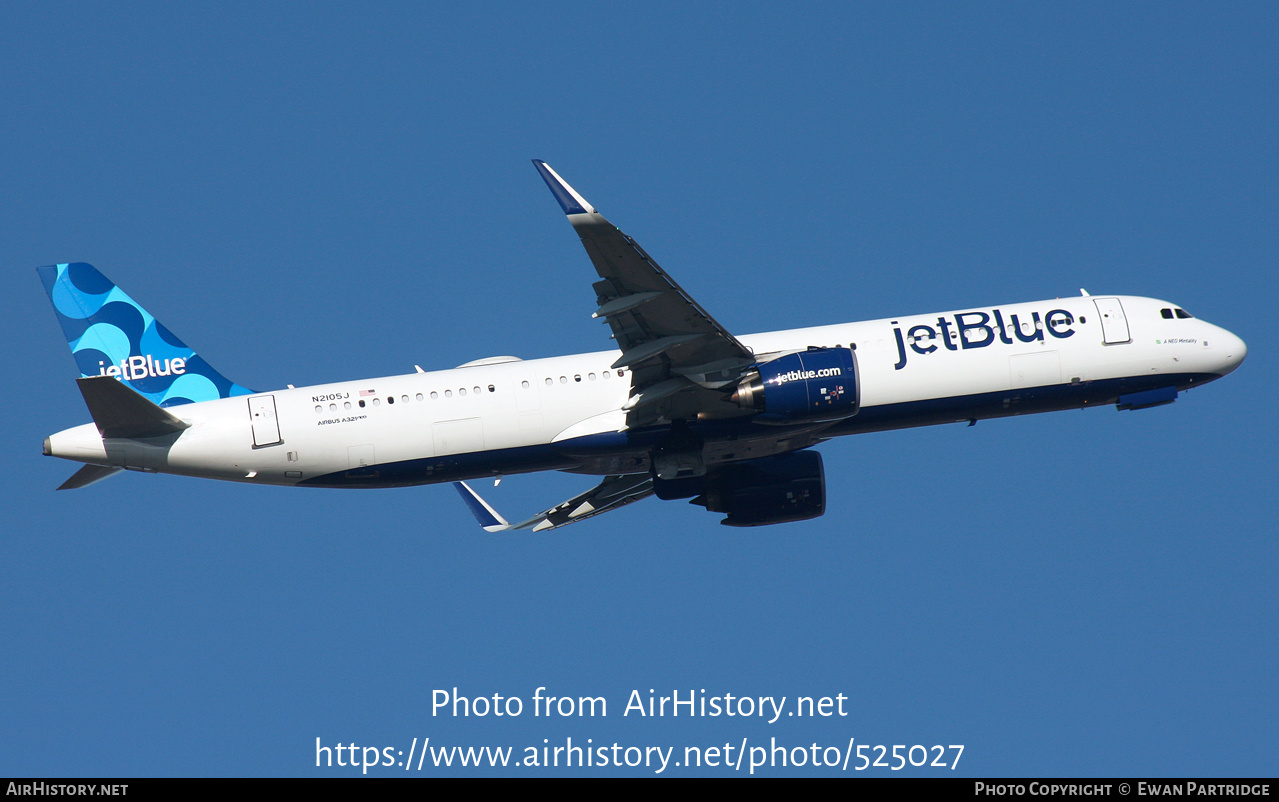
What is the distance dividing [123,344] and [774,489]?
67.3ft

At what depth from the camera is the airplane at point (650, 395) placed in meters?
34.8

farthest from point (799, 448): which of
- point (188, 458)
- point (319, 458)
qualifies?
point (188, 458)

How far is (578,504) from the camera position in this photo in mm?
43531

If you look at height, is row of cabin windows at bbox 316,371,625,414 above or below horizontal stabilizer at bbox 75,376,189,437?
above

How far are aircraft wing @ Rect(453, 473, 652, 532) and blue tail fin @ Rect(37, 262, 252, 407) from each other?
881cm

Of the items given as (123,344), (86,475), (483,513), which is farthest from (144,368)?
(483,513)

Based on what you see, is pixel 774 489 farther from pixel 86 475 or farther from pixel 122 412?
pixel 86 475

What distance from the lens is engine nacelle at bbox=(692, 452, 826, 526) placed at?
40.2 meters

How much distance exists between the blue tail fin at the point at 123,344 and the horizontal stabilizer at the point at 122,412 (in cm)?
292

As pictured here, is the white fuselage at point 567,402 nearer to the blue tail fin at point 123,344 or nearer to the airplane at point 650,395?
the airplane at point 650,395

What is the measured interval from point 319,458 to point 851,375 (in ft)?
50.0

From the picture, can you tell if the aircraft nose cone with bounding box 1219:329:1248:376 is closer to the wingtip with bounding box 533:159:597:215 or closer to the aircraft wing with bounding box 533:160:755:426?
the aircraft wing with bounding box 533:160:755:426

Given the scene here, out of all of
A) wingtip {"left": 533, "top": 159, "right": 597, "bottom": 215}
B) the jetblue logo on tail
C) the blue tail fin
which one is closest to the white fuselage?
the blue tail fin

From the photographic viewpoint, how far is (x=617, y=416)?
36.5 m
